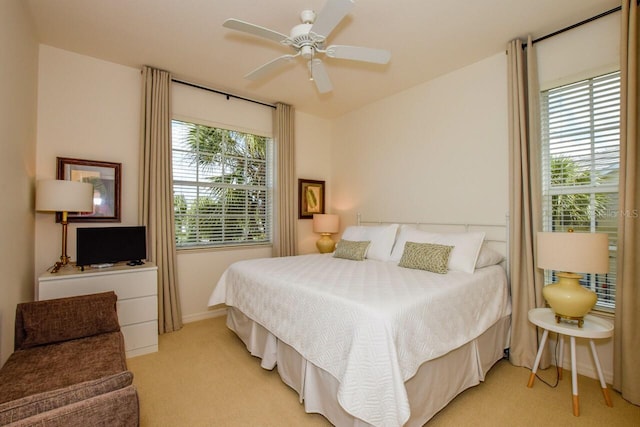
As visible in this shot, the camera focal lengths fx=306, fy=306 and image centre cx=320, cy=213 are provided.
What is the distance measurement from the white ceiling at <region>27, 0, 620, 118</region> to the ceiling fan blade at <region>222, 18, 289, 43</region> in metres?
0.39

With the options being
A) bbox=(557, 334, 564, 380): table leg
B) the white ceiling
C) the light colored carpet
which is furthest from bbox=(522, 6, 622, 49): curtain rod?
the light colored carpet

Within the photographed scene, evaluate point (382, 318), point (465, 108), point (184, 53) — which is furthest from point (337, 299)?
point (184, 53)

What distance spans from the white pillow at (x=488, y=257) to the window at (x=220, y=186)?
2.76 m

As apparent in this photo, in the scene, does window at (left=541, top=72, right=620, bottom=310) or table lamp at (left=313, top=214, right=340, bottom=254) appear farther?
table lamp at (left=313, top=214, right=340, bottom=254)

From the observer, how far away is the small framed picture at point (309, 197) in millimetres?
4605

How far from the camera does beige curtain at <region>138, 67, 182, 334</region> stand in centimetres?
327

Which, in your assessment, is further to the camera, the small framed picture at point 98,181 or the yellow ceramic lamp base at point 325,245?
the yellow ceramic lamp base at point 325,245

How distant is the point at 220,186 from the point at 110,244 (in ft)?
4.79

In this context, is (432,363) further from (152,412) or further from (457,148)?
(457,148)

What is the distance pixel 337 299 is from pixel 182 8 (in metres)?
2.41

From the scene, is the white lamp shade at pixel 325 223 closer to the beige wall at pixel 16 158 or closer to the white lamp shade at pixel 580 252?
the white lamp shade at pixel 580 252

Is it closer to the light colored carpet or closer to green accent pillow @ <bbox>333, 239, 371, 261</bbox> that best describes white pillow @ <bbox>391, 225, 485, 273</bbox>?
green accent pillow @ <bbox>333, 239, 371, 261</bbox>

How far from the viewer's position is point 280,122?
4.32 meters

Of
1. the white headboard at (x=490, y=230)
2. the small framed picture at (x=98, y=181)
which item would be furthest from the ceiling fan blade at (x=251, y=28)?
the white headboard at (x=490, y=230)
